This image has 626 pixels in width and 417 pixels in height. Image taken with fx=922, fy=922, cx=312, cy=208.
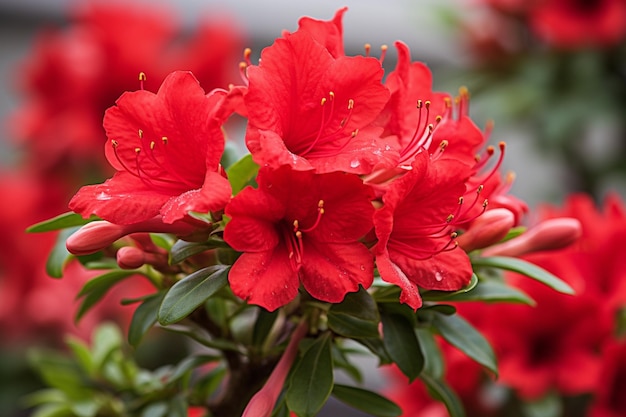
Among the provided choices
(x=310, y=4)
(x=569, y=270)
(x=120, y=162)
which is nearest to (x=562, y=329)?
(x=569, y=270)

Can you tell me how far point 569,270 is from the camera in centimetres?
95

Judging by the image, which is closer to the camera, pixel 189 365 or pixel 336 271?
pixel 336 271

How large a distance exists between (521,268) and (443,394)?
0.13m

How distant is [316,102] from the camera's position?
632 mm

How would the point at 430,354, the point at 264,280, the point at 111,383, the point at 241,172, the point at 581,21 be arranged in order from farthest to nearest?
the point at 581,21, the point at 111,383, the point at 430,354, the point at 241,172, the point at 264,280

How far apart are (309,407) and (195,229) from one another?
15 centimetres

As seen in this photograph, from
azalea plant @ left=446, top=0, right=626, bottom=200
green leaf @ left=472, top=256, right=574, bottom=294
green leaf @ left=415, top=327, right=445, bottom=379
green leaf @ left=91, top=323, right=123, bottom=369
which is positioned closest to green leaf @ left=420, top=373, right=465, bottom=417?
green leaf @ left=415, top=327, right=445, bottom=379

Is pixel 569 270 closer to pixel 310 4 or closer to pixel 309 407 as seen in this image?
pixel 309 407

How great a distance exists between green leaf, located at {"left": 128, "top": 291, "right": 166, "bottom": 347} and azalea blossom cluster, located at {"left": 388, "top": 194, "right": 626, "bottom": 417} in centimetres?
38

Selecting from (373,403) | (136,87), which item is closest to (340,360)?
(373,403)

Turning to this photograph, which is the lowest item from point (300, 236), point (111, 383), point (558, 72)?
point (111, 383)

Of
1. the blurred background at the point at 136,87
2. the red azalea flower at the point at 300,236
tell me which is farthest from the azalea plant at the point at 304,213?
the blurred background at the point at 136,87

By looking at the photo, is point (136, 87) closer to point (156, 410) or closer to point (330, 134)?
point (156, 410)

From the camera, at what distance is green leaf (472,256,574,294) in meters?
0.73
